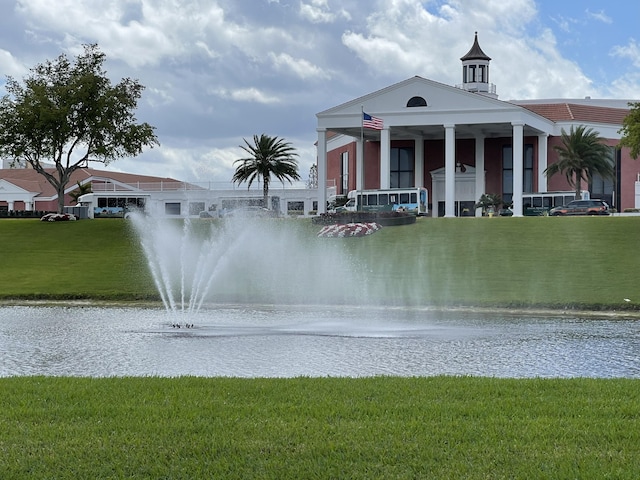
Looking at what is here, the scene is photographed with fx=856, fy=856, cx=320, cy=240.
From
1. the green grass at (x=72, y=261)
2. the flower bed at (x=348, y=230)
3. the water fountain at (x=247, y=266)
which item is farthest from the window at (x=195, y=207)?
the flower bed at (x=348, y=230)

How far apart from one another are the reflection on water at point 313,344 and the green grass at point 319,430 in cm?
322

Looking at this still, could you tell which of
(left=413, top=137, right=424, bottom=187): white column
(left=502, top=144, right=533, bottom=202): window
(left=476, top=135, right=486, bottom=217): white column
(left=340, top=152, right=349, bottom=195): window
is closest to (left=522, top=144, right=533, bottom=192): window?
(left=502, top=144, right=533, bottom=202): window

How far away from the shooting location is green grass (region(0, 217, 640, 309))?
98.6 feet

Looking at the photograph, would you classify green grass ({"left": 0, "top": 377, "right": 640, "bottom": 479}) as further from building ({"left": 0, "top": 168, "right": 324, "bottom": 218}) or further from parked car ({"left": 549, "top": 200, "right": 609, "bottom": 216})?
building ({"left": 0, "top": 168, "right": 324, "bottom": 218})

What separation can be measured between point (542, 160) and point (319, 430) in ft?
216

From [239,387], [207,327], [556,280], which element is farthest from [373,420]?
[556,280]

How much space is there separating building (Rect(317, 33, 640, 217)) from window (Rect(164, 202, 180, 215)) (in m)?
16.6

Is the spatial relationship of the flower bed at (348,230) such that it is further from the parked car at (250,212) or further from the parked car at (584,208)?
the parked car at (250,212)

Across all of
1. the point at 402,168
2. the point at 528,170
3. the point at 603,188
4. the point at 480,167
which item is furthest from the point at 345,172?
the point at 603,188

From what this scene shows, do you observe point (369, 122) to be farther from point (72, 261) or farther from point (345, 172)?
point (345, 172)

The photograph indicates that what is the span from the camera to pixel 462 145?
249 ft

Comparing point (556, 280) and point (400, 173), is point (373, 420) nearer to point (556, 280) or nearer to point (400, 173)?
point (556, 280)

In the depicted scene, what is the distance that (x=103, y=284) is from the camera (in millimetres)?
33875

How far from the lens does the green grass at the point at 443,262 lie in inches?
1183
